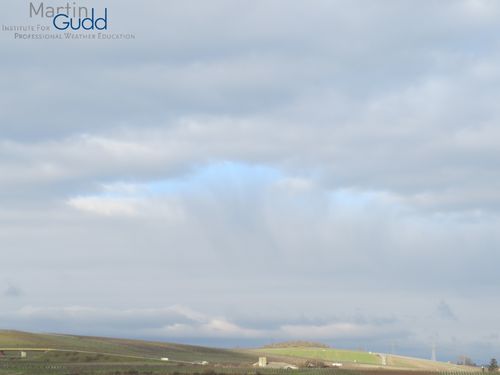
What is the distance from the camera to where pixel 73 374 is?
7352 inches

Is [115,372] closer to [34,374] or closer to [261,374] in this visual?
[34,374]

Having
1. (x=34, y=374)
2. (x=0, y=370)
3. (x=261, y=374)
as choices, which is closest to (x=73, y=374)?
(x=34, y=374)

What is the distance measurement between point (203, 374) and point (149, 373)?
12.2 meters

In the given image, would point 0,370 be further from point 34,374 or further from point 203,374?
point 203,374

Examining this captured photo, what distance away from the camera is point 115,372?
195 m

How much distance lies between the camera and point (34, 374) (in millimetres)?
187250

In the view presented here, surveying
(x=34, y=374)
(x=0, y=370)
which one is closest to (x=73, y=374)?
(x=34, y=374)

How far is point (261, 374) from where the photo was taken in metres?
198

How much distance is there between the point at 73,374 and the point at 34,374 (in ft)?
28.1

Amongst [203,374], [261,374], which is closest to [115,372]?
[203,374]

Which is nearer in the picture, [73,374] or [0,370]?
[73,374]

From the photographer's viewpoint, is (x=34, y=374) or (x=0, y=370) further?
(x=0, y=370)

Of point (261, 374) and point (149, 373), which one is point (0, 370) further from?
point (261, 374)

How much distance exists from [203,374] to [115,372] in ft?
65.2
